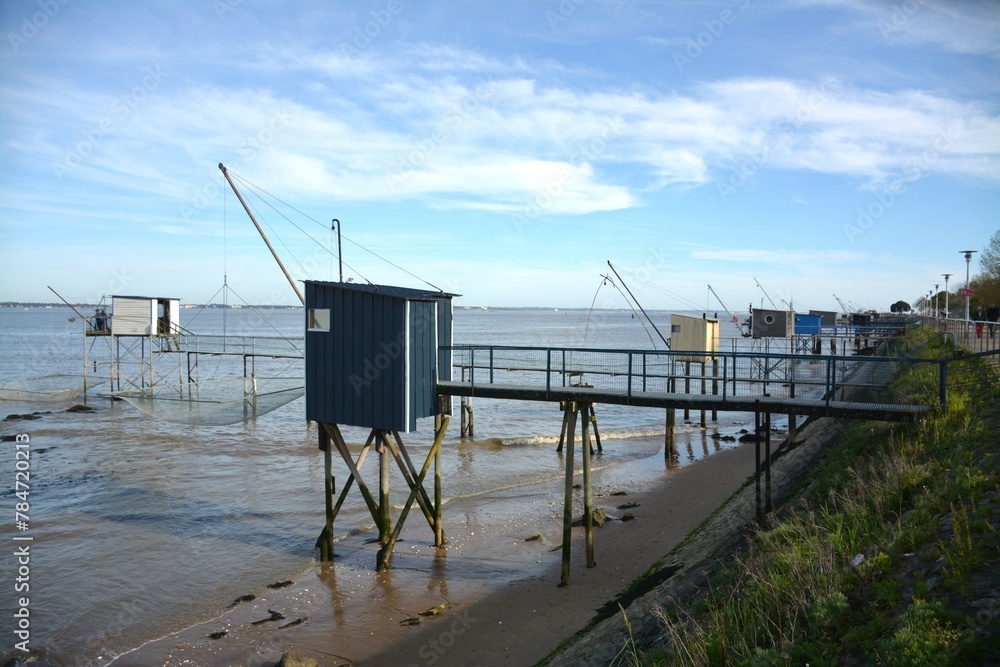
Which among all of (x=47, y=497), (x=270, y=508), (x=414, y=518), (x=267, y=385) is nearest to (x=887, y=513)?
(x=414, y=518)

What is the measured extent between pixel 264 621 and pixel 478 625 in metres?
4.37

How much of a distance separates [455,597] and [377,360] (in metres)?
5.56

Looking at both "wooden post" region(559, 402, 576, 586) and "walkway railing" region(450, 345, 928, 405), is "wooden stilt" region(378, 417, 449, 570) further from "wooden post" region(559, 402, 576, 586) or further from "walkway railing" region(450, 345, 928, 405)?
"wooden post" region(559, 402, 576, 586)

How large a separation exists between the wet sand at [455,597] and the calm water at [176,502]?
1180 millimetres

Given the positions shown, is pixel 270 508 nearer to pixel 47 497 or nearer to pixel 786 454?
pixel 47 497

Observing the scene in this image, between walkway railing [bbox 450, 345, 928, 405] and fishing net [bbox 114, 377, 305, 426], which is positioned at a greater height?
walkway railing [bbox 450, 345, 928, 405]

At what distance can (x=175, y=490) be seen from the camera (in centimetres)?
2362

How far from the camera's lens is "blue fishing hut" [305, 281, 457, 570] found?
15.1m

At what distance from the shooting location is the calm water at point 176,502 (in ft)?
46.3

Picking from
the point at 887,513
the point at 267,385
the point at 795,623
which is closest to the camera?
the point at 795,623

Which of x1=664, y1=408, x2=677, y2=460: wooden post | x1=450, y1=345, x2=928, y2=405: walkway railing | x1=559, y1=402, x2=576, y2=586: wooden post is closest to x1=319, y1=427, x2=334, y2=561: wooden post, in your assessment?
x1=450, y1=345, x2=928, y2=405: walkway railing

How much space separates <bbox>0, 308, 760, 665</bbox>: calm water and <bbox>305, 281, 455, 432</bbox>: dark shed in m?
4.46

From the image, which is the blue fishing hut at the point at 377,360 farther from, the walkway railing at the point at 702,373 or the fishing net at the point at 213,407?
the fishing net at the point at 213,407

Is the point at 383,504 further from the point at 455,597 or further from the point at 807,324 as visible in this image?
the point at 807,324
